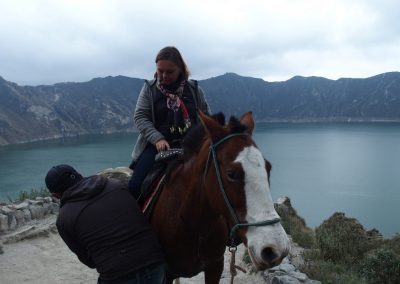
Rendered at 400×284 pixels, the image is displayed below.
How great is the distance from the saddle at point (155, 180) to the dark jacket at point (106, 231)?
237 millimetres

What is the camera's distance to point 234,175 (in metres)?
2.05

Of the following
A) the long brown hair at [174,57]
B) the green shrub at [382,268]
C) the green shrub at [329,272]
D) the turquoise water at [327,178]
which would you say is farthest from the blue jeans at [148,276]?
the turquoise water at [327,178]

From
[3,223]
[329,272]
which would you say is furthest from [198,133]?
[3,223]

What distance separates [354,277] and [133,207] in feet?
16.5

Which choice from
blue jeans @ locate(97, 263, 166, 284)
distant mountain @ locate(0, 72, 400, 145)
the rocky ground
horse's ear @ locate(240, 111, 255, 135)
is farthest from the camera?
distant mountain @ locate(0, 72, 400, 145)

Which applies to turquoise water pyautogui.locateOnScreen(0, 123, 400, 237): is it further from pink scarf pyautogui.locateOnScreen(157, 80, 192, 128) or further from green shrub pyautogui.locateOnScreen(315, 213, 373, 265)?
pink scarf pyautogui.locateOnScreen(157, 80, 192, 128)

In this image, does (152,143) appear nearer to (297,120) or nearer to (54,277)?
(54,277)

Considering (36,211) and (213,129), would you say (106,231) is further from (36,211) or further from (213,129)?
(36,211)

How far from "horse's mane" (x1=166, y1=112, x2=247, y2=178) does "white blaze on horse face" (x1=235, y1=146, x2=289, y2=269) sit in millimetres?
163

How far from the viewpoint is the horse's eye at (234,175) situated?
2.03 m

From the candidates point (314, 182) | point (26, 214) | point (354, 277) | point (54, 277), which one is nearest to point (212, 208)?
point (354, 277)

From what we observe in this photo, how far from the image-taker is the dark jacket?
8.01ft

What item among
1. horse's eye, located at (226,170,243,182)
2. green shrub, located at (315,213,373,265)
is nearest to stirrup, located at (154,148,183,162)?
horse's eye, located at (226,170,243,182)

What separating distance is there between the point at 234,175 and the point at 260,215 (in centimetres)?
24
